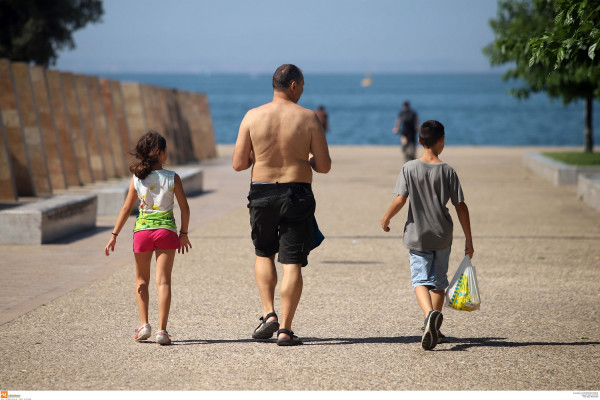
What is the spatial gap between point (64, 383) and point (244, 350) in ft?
4.04

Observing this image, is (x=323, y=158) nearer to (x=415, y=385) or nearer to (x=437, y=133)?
(x=437, y=133)

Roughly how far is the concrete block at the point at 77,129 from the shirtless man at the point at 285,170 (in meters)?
13.8

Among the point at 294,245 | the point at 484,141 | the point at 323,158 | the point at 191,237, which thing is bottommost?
the point at 484,141

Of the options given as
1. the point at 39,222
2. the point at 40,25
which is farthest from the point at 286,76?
the point at 40,25

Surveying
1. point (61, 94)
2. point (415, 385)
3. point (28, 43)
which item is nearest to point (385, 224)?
point (415, 385)

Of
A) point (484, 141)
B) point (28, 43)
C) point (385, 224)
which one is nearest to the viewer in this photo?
point (385, 224)

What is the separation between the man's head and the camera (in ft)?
19.8

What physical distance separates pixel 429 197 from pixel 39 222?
603 cm

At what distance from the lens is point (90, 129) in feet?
67.3

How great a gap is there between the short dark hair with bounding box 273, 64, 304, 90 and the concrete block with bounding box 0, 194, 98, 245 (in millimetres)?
5530

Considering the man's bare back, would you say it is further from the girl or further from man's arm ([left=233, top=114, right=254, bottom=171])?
the girl

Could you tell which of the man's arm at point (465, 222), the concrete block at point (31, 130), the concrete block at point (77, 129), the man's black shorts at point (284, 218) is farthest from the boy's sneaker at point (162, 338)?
the concrete block at point (77, 129)

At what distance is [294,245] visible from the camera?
6020mm

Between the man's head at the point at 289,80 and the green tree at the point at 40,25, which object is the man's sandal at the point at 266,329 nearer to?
the man's head at the point at 289,80
